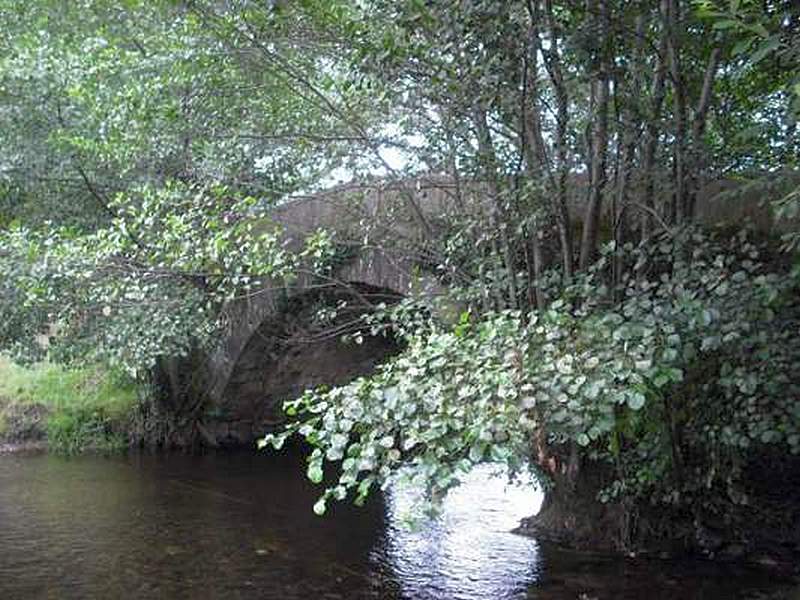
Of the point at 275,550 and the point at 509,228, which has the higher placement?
the point at 509,228

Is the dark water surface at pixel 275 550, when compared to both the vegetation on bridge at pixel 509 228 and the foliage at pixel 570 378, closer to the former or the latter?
the vegetation on bridge at pixel 509 228

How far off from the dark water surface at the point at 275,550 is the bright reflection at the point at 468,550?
0.04 ft

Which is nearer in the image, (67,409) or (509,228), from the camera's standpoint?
(509,228)

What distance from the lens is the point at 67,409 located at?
39.1 ft

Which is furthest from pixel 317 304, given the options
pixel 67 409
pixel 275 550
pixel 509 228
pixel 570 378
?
pixel 570 378

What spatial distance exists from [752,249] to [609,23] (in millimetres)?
1302

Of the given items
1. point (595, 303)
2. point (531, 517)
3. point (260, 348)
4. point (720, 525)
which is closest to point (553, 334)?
point (595, 303)

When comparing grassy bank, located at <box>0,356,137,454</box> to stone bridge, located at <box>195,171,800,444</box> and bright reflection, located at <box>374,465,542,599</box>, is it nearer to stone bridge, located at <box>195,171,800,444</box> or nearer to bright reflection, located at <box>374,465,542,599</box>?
stone bridge, located at <box>195,171,800,444</box>

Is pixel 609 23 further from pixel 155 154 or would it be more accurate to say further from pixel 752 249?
pixel 155 154

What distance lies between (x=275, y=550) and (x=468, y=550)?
1.42 meters

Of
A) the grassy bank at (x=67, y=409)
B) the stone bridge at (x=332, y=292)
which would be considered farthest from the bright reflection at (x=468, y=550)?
the grassy bank at (x=67, y=409)

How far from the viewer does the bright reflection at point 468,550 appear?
5.61m

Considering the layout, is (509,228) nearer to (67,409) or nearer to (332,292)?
(332,292)

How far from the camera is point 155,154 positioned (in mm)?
8398
